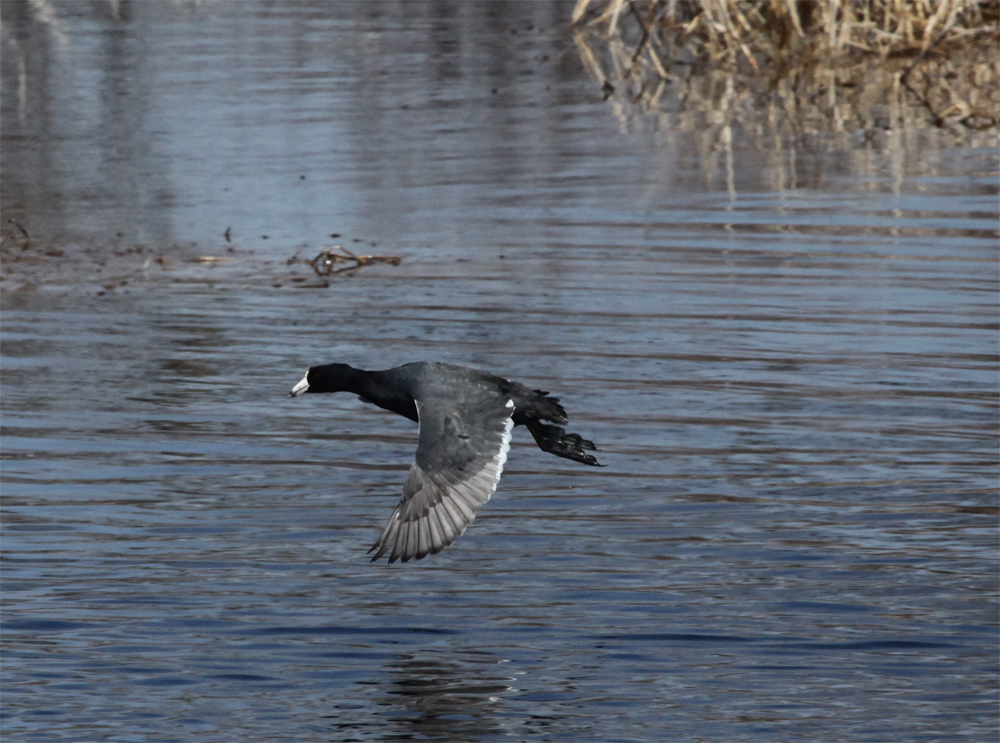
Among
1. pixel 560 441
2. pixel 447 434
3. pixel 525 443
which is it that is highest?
pixel 447 434

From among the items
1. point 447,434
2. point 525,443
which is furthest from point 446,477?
point 525,443

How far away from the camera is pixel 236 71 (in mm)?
22625

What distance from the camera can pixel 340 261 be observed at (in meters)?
12.7

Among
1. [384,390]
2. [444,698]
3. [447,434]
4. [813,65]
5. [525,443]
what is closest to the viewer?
[444,698]

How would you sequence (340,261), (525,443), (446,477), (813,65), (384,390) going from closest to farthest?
Result: (446,477)
(384,390)
(525,443)
(340,261)
(813,65)

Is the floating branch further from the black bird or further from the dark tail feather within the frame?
the dark tail feather

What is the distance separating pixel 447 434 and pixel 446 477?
266 millimetres

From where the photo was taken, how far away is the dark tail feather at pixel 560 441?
7293 mm

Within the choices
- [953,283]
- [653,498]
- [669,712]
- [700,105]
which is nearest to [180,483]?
[653,498]

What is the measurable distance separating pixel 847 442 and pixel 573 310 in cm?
288

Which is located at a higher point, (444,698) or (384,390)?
(384,390)

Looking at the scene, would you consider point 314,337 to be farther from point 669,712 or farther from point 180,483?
point 669,712

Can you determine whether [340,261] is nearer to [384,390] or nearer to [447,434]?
[384,390]

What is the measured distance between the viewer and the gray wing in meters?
6.41
